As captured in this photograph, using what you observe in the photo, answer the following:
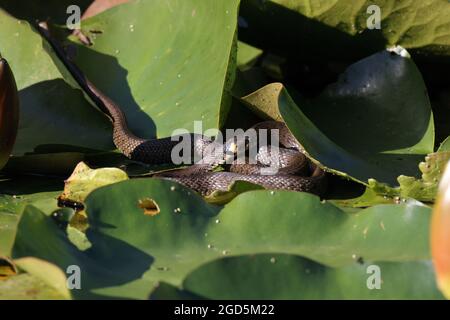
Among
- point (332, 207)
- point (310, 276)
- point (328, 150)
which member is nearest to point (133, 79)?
point (328, 150)

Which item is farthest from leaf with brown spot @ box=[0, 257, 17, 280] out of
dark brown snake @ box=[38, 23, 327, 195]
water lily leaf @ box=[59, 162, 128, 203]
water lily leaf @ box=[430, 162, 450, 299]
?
water lily leaf @ box=[430, 162, 450, 299]

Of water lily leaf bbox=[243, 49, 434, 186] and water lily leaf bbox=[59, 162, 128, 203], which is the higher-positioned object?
water lily leaf bbox=[243, 49, 434, 186]

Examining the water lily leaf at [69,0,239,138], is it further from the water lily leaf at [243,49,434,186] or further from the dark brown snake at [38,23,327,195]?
the water lily leaf at [243,49,434,186]

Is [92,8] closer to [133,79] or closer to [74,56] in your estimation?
[74,56]

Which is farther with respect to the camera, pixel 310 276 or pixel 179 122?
pixel 179 122

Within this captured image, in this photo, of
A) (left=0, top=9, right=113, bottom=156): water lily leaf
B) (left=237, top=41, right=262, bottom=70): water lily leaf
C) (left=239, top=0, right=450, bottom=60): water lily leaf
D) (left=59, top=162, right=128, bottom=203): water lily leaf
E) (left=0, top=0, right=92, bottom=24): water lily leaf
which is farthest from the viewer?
(left=0, top=0, right=92, bottom=24): water lily leaf

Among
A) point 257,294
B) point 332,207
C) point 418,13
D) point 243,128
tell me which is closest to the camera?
point 257,294

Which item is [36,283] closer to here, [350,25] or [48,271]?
[48,271]
